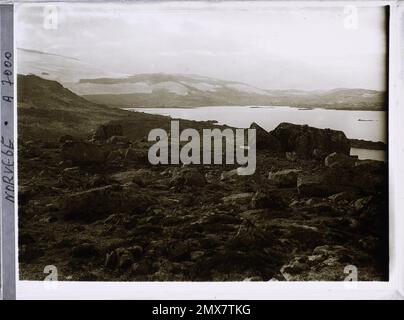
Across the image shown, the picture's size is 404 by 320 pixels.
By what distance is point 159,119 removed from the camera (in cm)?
262

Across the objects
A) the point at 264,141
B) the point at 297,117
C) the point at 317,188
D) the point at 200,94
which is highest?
the point at 200,94

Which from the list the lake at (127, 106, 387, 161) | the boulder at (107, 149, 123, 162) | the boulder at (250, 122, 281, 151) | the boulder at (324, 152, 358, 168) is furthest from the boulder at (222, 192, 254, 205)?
the boulder at (107, 149, 123, 162)

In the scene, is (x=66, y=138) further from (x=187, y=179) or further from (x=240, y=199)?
(x=240, y=199)

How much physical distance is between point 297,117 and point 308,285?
1.10m

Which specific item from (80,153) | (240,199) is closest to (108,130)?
(80,153)

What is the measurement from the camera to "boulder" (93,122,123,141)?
2.60 metres

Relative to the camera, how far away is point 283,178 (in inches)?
103

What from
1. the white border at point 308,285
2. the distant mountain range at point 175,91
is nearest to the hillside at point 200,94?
the distant mountain range at point 175,91

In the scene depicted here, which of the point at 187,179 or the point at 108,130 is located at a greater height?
the point at 108,130

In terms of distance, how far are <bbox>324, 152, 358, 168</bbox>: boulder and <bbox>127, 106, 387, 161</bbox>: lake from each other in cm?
5

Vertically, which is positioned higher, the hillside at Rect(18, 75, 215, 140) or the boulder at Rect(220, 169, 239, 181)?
the hillside at Rect(18, 75, 215, 140)

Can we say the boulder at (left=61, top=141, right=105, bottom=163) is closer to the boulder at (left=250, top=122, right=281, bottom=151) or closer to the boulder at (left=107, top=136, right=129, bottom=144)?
the boulder at (left=107, top=136, right=129, bottom=144)

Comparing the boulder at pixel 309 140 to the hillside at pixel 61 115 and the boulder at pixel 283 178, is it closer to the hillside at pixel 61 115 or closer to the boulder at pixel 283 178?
the boulder at pixel 283 178

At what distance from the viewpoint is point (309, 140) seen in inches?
103
